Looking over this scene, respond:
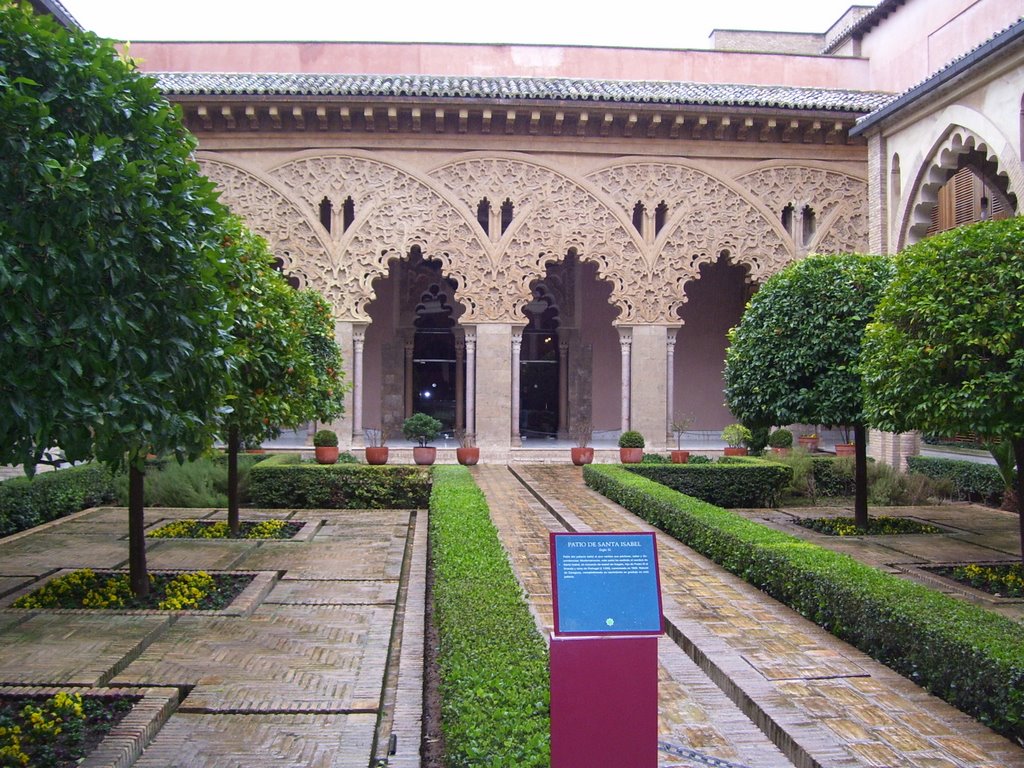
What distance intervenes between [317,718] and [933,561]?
6.07 m

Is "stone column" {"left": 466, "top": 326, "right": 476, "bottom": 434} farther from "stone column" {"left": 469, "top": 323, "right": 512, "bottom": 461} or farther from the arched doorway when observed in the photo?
the arched doorway

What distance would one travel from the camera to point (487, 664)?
400cm

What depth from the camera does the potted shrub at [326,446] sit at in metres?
14.8

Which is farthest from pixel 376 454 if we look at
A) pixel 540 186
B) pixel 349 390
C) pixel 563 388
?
pixel 563 388

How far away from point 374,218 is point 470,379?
3676mm

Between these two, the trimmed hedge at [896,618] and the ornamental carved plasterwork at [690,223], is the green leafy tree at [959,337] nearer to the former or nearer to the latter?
the trimmed hedge at [896,618]

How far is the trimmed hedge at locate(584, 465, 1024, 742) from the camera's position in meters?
4.18

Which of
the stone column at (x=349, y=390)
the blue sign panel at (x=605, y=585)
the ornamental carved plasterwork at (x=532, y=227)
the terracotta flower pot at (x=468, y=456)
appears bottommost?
the terracotta flower pot at (x=468, y=456)

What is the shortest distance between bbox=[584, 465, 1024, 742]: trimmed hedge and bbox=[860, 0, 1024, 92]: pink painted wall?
14.0m

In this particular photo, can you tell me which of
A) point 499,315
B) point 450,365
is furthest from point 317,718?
point 450,365

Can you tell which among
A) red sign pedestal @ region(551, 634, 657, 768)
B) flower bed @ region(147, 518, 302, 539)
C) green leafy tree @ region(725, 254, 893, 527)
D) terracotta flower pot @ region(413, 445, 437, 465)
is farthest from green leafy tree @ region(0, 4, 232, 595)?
terracotta flower pot @ region(413, 445, 437, 465)

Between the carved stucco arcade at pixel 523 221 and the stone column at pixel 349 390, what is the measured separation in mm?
227

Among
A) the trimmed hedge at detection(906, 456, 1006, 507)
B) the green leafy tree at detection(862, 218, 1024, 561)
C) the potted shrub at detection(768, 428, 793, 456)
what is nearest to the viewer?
the green leafy tree at detection(862, 218, 1024, 561)

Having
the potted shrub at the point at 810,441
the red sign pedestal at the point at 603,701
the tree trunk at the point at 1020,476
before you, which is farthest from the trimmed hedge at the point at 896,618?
the potted shrub at the point at 810,441
